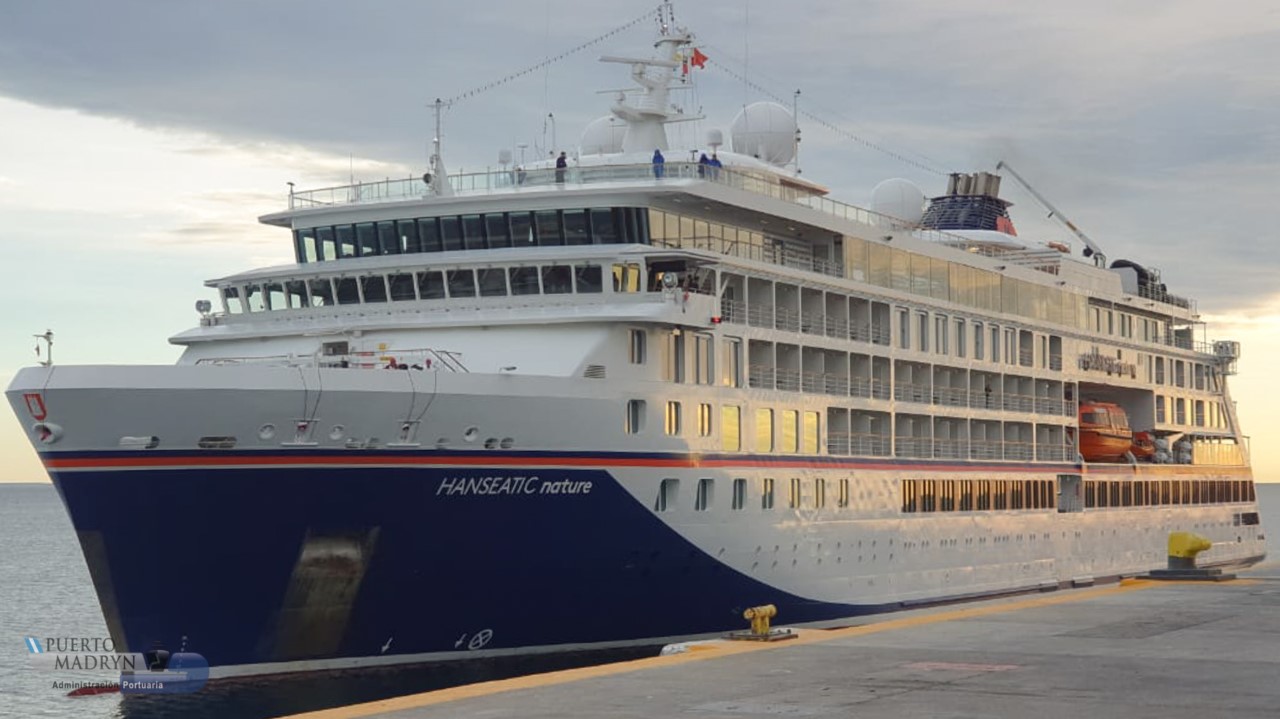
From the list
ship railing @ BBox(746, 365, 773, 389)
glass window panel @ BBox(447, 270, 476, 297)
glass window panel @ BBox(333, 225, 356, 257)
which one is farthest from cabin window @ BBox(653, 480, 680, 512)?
glass window panel @ BBox(333, 225, 356, 257)

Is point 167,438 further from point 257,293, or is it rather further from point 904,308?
point 904,308

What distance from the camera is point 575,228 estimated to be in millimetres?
34656

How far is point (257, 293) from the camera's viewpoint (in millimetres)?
36125

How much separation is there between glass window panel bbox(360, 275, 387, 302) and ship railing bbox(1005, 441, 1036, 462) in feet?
69.8

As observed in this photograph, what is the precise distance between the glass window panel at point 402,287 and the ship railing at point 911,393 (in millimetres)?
14147

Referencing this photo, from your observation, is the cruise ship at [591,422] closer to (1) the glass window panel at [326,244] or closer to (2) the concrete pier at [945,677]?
(1) the glass window panel at [326,244]

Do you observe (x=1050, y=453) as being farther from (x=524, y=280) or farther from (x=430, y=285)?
(x=430, y=285)

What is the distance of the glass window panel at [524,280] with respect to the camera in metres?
33.4

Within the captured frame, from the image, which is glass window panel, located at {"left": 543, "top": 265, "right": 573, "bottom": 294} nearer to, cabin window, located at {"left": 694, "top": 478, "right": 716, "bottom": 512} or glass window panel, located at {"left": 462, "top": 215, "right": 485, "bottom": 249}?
glass window panel, located at {"left": 462, "top": 215, "right": 485, "bottom": 249}

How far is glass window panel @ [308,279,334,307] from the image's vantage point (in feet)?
116

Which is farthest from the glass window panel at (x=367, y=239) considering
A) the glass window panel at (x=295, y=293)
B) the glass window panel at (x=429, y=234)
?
the glass window panel at (x=295, y=293)

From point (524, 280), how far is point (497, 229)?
6.99ft

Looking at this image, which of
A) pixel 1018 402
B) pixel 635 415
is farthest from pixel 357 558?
pixel 1018 402

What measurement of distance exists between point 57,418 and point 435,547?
690 cm
